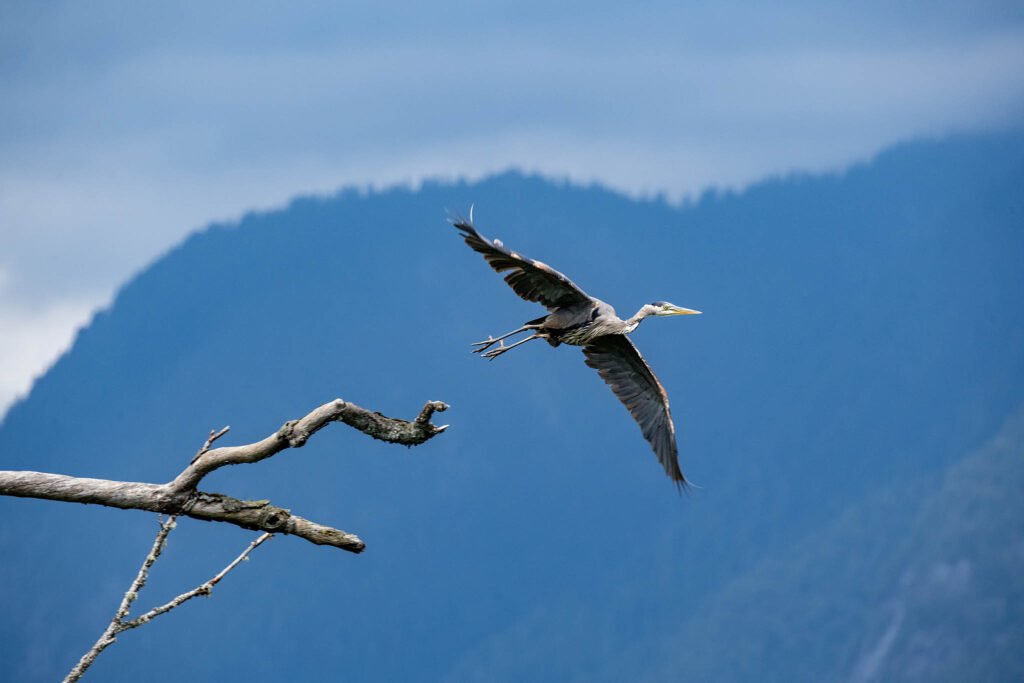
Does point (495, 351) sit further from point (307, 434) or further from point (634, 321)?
point (307, 434)

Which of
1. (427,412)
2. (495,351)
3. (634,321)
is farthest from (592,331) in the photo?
(427,412)

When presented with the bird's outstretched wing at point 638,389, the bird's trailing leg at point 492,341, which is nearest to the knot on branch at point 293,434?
the bird's trailing leg at point 492,341

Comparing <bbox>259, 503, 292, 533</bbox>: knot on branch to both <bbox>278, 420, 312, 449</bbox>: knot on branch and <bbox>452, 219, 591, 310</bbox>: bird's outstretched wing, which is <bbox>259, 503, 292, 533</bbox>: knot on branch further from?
<bbox>452, 219, 591, 310</bbox>: bird's outstretched wing

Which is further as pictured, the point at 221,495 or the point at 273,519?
the point at 221,495

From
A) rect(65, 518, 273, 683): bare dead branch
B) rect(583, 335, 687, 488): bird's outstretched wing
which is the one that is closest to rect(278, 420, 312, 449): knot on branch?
rect(65, 518, 273, 683): bare dead branch

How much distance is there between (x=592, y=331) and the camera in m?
16.3

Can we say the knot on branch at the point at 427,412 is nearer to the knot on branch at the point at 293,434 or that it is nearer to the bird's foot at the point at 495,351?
the knot on branch at the point at 293,434

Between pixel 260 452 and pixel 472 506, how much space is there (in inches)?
4039

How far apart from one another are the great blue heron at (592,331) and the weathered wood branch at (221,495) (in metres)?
5.23

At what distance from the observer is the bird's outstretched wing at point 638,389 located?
16906 millimetres

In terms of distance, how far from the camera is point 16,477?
9.40 m

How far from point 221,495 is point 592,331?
24.6ft

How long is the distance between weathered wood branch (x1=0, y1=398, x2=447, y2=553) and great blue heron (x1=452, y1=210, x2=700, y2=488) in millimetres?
5232

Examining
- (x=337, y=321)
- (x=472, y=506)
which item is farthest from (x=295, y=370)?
(x=472, y=506)
